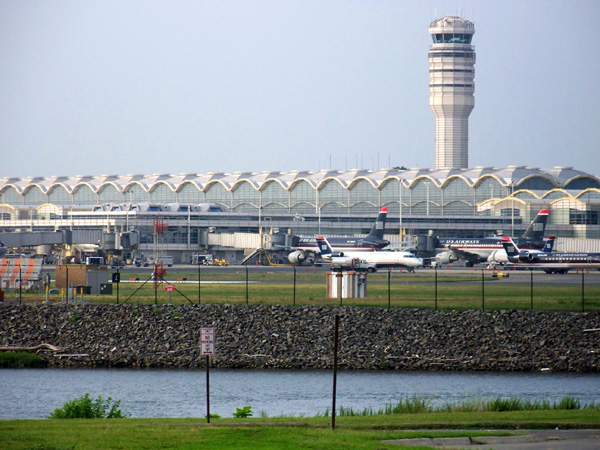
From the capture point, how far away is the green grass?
1772cm

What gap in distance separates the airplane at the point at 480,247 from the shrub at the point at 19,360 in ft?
241

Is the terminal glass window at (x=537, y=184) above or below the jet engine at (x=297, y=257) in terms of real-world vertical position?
above

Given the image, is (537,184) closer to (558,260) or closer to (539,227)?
(539,227)

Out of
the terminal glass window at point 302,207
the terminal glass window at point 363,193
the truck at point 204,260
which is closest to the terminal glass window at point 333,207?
the terminal glass window at point 363,193

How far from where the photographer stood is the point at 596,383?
1374 inches

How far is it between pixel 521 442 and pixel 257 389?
15944mm

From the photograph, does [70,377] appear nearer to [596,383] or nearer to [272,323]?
[272,323]

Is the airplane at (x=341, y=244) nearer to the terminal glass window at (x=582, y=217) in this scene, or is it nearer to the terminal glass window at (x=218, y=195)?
the terminal glass window at (x=582, y=217)

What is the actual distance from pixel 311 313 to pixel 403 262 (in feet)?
157

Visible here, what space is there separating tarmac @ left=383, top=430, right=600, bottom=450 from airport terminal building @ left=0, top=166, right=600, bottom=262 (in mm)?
102612

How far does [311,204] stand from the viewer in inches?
6718

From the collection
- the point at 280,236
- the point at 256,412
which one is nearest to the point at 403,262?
the point at 280,236

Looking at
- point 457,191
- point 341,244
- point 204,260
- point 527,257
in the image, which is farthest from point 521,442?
point 457,191

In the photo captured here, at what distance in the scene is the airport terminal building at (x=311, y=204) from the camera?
13850cm
